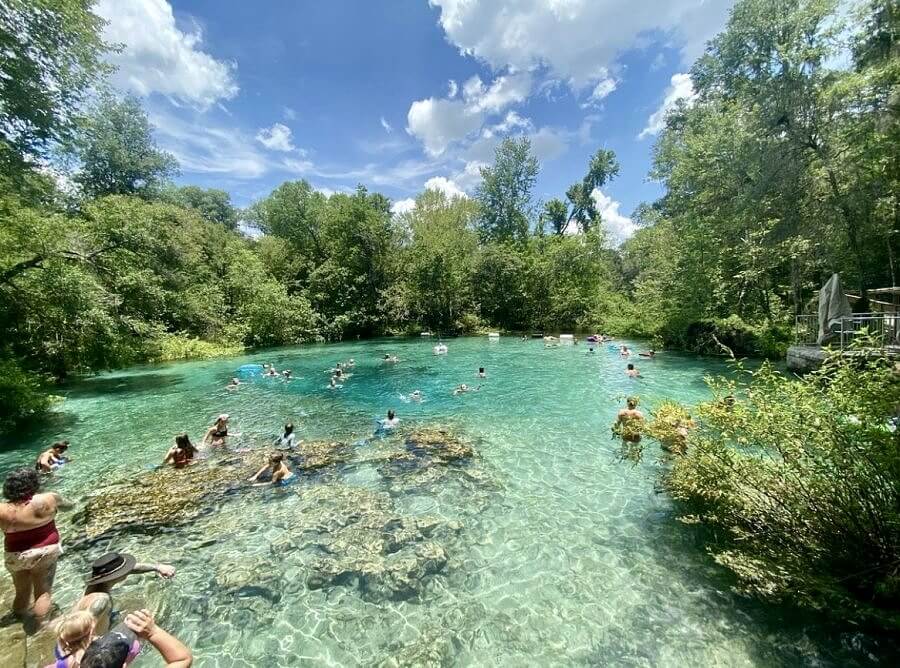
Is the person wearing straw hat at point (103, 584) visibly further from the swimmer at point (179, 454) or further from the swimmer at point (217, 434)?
the swimmer at point (217, 434)

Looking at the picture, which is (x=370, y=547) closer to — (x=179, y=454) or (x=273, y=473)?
(x=273, y=473)

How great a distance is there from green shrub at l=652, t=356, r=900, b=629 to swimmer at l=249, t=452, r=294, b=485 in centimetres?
857

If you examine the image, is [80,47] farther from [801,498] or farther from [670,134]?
[670,134]

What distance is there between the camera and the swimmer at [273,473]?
920cm

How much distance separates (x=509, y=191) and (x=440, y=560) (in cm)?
5552

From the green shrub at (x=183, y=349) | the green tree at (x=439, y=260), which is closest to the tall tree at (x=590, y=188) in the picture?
the green tree at (x=439, y=260)

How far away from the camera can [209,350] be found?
32.0 m

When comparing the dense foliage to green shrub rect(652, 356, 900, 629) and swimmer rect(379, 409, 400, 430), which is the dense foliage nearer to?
green shrub rect(652, 356, 900, 629)

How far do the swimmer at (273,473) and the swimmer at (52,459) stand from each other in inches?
221

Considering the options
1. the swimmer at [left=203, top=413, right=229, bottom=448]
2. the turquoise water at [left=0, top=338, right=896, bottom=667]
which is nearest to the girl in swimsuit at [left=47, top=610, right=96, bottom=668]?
the turquoise water at [left=0, top=338, right=896, bottom=667]

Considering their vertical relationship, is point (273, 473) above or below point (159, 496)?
above

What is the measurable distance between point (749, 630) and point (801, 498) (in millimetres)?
1773

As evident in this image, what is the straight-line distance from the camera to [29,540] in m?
4.54

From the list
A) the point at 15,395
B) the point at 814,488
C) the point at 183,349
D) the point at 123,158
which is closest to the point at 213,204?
the point at 123,158
